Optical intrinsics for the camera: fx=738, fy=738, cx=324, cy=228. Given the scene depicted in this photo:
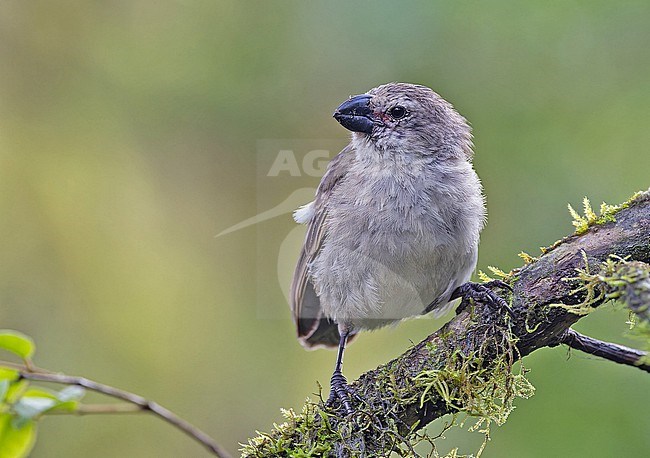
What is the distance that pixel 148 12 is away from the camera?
5.27 meters

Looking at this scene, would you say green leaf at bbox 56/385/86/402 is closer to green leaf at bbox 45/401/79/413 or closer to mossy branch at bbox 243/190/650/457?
green leaf at bbox 45/401/79/413

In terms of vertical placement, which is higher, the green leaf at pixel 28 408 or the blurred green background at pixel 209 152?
the blurred green background at pixel 209 152

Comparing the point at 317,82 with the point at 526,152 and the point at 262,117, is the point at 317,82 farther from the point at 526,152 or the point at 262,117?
the point at 526,152

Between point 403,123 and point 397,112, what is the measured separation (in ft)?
0.20

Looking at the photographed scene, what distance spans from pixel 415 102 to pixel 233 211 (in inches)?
93.5

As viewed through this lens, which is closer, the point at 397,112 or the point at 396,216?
the point at 396,216

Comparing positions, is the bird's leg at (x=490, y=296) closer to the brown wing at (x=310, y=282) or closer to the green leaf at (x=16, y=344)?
the brown wing at (x=310, y=282)

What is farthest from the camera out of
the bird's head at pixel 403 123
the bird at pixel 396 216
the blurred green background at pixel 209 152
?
the blurred green background at pixel 209 152

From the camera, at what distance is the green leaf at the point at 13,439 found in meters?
1.58

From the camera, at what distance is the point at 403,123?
3.25 m

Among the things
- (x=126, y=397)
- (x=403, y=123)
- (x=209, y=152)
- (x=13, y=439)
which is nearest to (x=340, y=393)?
(x=126, y=397)

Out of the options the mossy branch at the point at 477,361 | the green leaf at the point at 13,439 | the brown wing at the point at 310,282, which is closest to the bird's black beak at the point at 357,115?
the brown wing at the point at 310,282

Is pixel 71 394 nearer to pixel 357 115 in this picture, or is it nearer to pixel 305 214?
pixel 357 115

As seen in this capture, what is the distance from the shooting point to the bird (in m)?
→ 2.98
